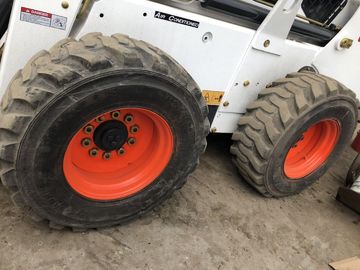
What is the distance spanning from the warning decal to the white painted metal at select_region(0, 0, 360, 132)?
Result: 0.06ft

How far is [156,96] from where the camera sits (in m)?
1.79

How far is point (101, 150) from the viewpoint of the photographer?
197 cm

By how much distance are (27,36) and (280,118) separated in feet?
4.85

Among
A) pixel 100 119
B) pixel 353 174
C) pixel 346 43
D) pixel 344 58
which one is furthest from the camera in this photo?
pixel 353 174

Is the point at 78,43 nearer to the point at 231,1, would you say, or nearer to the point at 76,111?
the point at 76,111

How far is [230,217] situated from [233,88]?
80 centimetres

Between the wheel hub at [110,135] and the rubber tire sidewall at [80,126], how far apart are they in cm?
19

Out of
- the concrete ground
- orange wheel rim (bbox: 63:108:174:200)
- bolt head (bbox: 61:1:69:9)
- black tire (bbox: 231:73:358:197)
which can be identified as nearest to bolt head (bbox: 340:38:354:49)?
black tire (bbox: 231:73:358:197)

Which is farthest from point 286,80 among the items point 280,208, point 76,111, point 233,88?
point 76,111

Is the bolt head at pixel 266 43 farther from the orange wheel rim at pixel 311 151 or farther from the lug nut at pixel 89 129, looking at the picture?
the lug nut at pixel 89 129

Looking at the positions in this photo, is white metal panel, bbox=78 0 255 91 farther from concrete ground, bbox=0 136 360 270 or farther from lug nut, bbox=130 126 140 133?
concrete ground, bbox=0 136 360 270

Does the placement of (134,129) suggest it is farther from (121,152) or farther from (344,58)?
(344,58)

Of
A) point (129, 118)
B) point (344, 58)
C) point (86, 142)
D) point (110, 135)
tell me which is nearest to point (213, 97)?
point (129, 118)

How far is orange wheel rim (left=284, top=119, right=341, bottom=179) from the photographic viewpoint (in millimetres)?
2771
